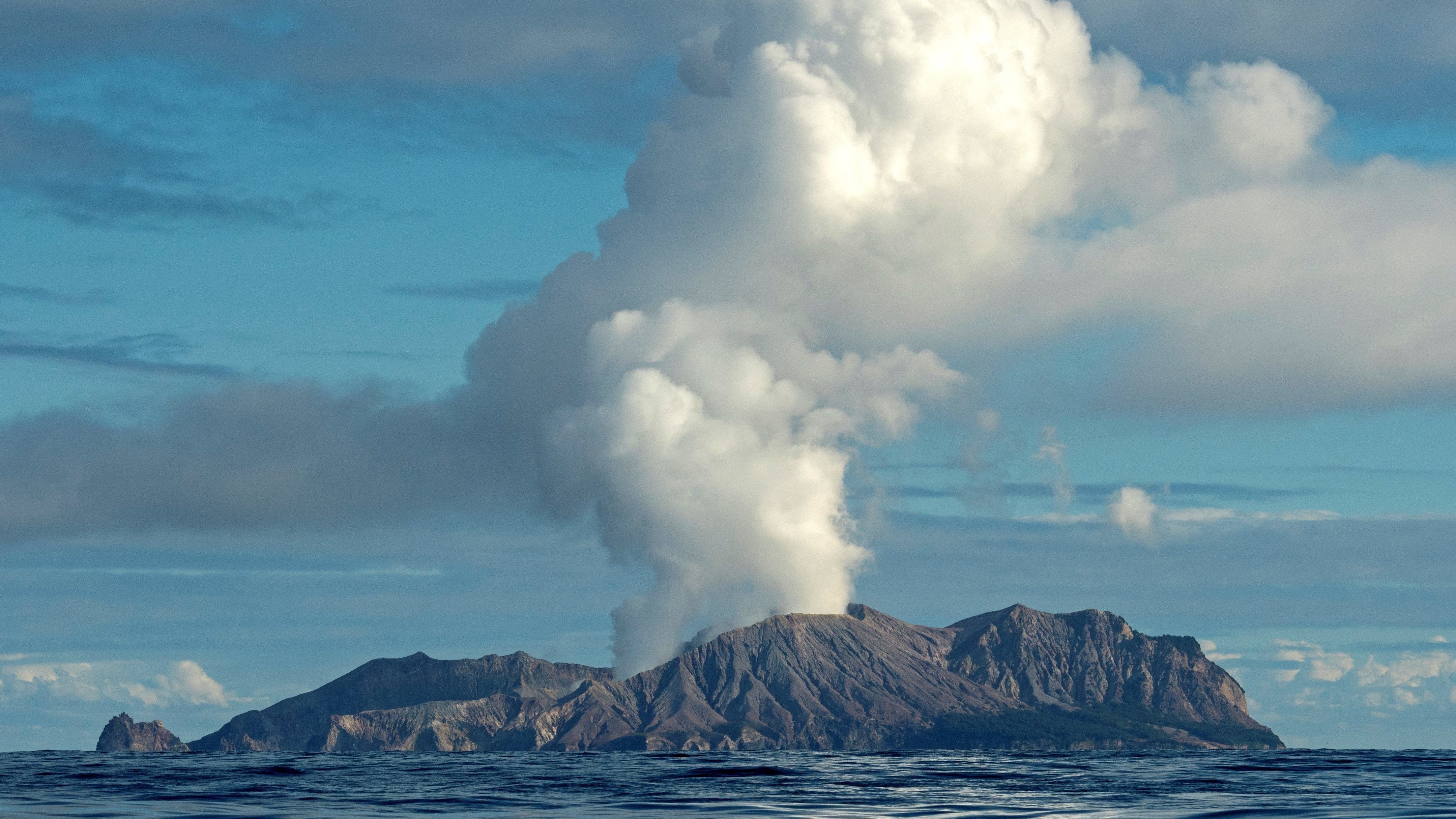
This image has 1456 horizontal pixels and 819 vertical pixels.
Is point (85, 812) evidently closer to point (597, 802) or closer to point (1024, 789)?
point (597, 802)

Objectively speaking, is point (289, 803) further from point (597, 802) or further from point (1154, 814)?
point (1154, 814)

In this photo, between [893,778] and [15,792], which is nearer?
[15,792]

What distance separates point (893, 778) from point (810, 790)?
133 feet

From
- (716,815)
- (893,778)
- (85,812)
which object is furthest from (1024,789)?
(85,812)

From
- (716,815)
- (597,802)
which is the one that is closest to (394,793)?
(597,802)

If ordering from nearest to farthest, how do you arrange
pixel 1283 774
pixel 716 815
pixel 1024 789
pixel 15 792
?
pixel 716 815 < pixel 15 792 < pixel 1024 789 < pixel 1283 774

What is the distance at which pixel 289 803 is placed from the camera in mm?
132500

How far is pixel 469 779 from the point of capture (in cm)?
19450

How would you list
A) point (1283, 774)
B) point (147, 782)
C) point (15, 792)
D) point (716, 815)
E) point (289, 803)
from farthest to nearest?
point (1283, 774), point (147, 782), point (15, 792), point (289, 803), point (716, 815)

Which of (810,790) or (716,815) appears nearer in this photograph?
(716,815)

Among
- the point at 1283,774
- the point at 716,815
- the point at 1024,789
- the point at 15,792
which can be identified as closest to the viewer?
the point at 716,815


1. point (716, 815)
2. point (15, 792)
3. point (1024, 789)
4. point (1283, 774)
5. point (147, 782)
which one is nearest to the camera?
point (716, 815)

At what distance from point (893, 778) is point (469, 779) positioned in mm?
51467

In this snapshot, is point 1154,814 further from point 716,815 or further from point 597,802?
point 597,802
